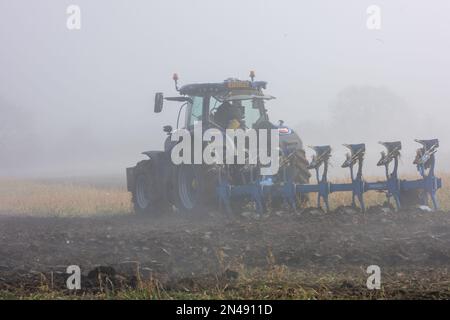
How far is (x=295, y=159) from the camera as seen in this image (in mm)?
12320

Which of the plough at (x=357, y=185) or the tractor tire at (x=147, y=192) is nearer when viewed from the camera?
the plough at (x=357, y=185)

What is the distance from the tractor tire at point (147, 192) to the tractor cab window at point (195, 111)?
1150 mm

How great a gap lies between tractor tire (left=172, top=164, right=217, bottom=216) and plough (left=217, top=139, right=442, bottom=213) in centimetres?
35

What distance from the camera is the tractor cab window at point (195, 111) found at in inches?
504

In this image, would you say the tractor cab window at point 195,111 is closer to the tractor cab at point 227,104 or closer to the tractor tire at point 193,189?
the tractor cab at point 227,104

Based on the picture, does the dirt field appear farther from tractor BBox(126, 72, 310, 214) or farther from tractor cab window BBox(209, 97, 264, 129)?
tractor cab window BBox(209, 97, 264, 129)

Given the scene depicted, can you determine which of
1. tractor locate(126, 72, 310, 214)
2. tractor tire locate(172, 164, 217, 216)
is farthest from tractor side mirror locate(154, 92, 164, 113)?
tractor tire locate(172, 164, 217, 216)

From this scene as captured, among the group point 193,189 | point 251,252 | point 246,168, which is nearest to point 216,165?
point 246,168

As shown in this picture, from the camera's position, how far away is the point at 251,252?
26.7 ft

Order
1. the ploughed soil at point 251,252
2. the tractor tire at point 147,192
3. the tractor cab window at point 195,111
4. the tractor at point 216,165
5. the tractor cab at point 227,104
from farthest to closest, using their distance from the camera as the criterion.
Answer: the tractor tire at point 147,192 < the tractor cab window at point 195,111 < the tractor cab at point 227,104 < the tractor at point 216,165 < the ploughed soil at point 251,252

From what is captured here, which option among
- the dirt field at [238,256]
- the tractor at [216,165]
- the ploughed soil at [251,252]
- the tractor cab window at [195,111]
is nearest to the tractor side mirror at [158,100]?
the tractor at [216,165]

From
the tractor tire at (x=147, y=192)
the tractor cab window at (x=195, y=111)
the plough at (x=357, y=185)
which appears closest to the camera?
the plough at (x=357, y=185)
